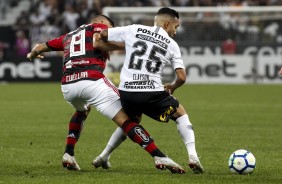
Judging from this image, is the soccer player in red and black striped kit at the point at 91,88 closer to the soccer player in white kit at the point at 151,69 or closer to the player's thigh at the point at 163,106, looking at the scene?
the soccer player in white kit at the point at 151,69

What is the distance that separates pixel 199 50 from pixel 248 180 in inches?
814

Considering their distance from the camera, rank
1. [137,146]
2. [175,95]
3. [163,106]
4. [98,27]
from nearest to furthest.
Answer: [163,106], [98,27], [137,146], [175,95]

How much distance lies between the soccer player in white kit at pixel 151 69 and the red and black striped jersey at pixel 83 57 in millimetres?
Answer: 344

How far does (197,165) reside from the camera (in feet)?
29.0

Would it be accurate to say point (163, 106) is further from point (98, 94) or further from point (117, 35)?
point (117, 35)

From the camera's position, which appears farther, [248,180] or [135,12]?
[135,12]

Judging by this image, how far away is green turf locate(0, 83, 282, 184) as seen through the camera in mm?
8797

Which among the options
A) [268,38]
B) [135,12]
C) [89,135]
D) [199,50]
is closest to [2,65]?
[135,12]

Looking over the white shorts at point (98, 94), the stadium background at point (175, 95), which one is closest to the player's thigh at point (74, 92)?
the white shorts at point (98, 94)

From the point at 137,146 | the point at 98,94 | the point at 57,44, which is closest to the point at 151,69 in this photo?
the point at 98,94

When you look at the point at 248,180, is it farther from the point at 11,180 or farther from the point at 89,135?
the point at 89,135

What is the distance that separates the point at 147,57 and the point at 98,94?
0.69 m

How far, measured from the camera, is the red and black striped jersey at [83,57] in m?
9.22

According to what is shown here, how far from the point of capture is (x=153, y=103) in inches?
350
